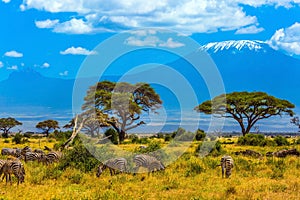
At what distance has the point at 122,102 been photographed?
4912 centimetres

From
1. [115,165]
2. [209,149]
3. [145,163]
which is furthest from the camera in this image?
[209,149]

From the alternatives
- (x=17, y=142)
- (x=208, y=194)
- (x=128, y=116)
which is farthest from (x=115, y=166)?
(x=128, y=116)

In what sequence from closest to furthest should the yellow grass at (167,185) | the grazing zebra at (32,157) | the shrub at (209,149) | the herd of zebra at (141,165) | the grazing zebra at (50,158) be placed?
1. the yellow grass at (167,185)
2. the herd of zebra at (141,165)
3. the grazing zebra at (50,158)
4. the grazing zebra at (32,157)
5. the shrub at (209,149)

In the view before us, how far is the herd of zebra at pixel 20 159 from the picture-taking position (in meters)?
16.9

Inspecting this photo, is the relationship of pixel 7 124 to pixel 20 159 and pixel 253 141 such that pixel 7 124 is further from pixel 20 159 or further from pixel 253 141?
pixel 20 159

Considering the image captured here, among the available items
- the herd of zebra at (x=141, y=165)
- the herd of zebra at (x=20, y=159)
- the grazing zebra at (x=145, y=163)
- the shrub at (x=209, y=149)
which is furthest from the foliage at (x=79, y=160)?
the shrub at (x=209, y=149)

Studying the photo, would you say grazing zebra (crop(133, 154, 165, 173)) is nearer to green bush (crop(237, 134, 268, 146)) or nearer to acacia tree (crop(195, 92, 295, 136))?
green bush (crop(237, 134, 268, 146))

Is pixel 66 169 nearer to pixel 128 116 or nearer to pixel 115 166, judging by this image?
pixel 115 166

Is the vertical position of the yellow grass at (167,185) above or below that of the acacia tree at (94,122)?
below

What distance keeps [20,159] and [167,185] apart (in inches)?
429

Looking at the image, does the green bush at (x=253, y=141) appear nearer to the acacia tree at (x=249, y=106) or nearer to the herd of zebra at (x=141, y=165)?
the acacia tree at (x=249, y=106)

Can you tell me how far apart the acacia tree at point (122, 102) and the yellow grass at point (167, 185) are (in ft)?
89.7

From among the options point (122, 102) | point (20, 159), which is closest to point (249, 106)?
point (122, 102)

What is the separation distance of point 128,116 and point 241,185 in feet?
112
